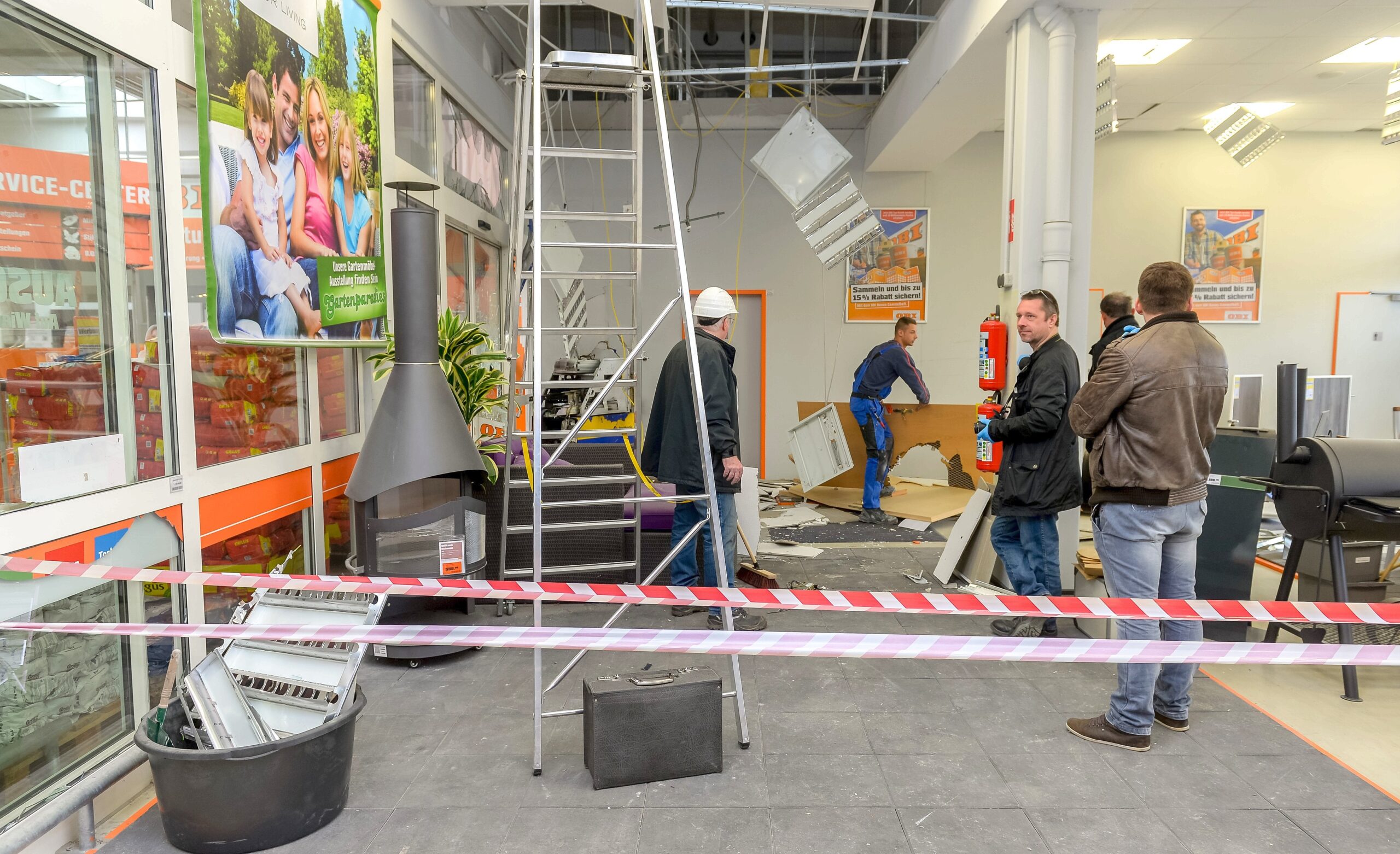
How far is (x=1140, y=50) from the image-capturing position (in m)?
5.67

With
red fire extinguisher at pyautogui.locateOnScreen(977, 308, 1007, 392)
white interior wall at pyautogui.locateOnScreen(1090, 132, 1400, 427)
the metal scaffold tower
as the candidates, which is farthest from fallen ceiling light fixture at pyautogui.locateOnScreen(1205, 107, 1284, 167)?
the metal scaffold tower

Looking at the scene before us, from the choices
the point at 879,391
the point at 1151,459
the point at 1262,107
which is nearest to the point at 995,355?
the point at 1151,459

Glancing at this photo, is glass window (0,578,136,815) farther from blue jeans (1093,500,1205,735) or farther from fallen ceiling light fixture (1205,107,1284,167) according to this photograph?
fallen ceiling light fixture (1205,107,1284,167)

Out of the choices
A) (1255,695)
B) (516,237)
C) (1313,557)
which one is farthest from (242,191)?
(1313,557)

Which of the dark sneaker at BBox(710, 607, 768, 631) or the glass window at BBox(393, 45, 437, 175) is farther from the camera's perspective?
the glass window at BBox(393, 45, 437, 175)

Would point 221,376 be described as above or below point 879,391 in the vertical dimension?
above

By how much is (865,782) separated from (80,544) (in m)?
2.33

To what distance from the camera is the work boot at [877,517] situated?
255 inches

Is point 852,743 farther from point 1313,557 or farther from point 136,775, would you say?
point 1313,557

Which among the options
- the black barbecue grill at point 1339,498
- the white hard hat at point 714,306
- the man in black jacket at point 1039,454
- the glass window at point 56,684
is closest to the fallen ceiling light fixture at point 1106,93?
the man in black jacket at point 1039,454

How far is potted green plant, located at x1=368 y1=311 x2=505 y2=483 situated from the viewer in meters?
3.98

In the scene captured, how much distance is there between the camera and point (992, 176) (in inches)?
322

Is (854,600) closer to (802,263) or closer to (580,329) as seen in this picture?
(580,329)

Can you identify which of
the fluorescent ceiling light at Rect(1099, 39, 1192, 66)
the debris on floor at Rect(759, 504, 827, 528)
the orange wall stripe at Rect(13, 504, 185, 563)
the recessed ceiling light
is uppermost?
the recessed ceiling light
